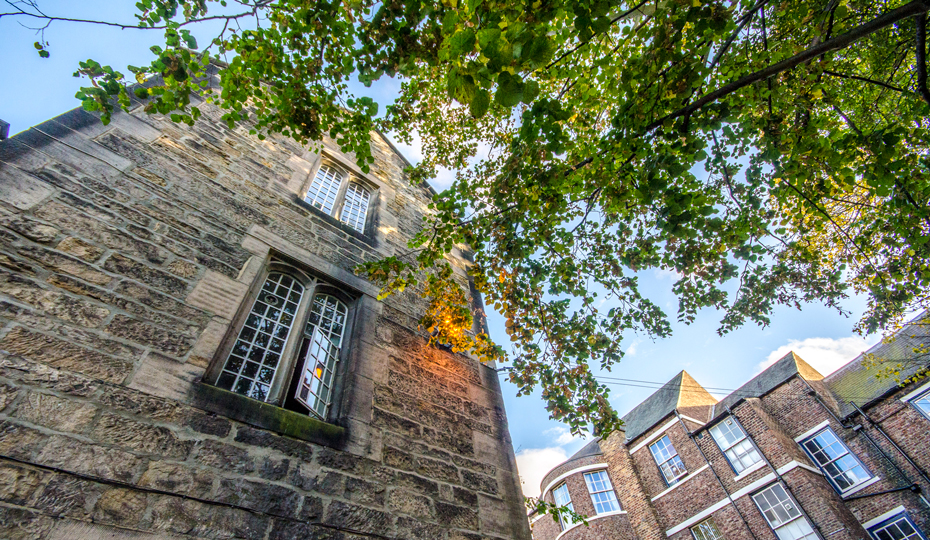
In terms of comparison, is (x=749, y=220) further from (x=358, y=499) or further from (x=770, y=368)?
(x=770, y=368)

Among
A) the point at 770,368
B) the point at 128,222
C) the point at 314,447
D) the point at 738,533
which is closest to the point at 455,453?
the point at 314,447

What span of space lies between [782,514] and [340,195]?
1890cm

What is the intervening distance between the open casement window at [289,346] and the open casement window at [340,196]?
1.96m

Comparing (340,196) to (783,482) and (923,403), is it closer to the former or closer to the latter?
(783,482)

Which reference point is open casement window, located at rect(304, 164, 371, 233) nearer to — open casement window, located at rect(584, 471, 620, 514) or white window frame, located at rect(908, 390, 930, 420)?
open casement window, located at rect(584, 471, 620, 514)

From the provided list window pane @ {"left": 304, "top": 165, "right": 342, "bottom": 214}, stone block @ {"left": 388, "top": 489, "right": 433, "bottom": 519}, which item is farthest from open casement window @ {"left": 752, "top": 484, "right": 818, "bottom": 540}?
window pane @ {"left": 304, "top": 165, "right": 342, "bottom": 214}

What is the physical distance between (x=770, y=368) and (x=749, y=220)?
66.0ft

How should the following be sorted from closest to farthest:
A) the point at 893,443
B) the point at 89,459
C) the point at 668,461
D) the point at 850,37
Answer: the point at 89,459 → the point at 850,37 → the point at 893,443 → the point at 668,461

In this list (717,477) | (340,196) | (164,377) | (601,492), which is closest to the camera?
(164,377)

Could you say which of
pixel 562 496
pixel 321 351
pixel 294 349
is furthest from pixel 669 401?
pixel 294 349

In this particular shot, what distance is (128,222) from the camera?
354cm

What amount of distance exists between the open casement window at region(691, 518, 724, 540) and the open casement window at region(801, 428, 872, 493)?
478 centimetres

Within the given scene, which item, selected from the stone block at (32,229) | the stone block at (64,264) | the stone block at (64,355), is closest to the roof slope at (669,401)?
the stone block at (64,355)

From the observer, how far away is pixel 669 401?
20406mm
